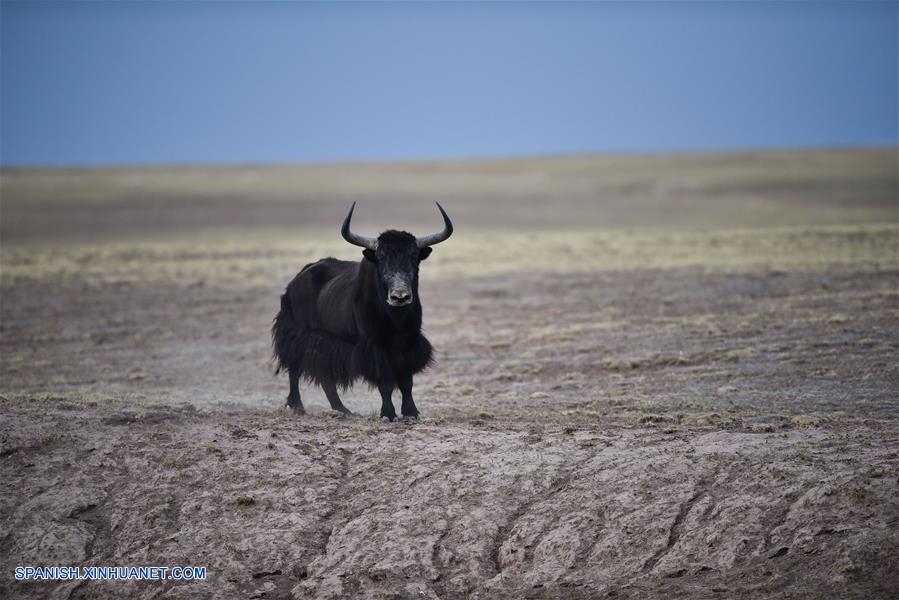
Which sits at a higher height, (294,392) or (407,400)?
(407,400)

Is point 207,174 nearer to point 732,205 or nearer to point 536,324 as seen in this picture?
point 732,205

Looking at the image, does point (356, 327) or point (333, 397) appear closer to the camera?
point (356, 327)

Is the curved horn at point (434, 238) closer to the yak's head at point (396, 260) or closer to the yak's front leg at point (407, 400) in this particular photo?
the yak's head at point (396, 260)

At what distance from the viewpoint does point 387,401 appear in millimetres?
10992

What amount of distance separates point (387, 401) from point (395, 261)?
1.47 metres

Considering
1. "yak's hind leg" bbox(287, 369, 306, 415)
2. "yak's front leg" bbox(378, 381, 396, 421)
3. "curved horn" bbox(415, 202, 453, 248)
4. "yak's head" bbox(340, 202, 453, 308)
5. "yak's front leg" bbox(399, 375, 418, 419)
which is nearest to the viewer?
"yak's head" bbox(340, 202, 453, 308)

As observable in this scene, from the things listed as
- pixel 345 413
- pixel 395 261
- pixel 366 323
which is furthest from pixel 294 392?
pixel 395 261

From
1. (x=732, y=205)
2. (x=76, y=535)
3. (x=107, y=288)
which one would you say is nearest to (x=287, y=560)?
(x=76, y=535)

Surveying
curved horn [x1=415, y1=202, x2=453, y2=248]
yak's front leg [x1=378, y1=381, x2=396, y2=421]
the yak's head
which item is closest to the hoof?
yak's front leg [x1=378, y1=381, x2=396, y2=421]

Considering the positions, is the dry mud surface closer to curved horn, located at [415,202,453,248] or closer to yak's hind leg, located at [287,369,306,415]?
yak's hind leg, located at [287,369,306,415]

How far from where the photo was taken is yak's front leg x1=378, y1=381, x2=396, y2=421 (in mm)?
10938

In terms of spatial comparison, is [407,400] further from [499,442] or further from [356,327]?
[499,442]

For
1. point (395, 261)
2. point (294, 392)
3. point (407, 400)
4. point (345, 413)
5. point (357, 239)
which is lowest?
point (345, 413)

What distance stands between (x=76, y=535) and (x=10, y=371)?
873cm
